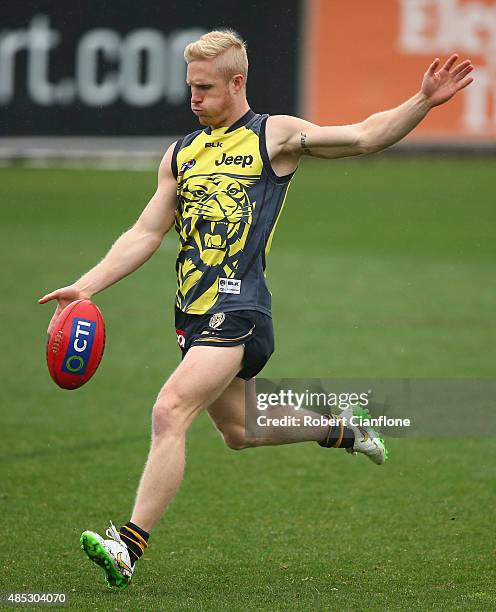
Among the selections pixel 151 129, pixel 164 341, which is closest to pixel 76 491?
pixel 164 341

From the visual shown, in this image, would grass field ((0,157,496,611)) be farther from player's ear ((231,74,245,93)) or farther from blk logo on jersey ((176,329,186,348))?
player's ear ((231,74,245,93))

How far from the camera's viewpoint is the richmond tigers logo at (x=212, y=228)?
20.7ft

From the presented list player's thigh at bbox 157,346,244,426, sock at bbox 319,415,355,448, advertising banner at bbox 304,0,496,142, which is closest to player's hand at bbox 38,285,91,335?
player's thigh at bbox 157,346,244,426

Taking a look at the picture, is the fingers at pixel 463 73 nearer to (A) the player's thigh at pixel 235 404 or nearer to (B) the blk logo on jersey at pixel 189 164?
(B) the blk logo on jersey at pixel 189 164

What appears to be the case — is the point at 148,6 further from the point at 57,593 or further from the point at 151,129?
the point at 57,593

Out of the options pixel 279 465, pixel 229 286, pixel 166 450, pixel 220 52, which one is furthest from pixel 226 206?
pixel 279 465

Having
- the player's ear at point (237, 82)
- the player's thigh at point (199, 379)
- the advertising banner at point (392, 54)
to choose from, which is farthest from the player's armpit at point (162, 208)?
the advertising banner at point (392, 54)

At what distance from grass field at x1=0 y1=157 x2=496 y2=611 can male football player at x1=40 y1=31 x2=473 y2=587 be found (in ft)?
3.03

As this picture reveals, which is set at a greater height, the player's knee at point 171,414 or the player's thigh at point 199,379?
the player's thigh at point 199,379

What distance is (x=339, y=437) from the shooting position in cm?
722

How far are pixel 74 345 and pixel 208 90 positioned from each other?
→ 4.71 ft

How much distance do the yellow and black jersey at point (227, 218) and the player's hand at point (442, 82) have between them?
33.4 inches

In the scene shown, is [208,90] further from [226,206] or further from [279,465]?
[279,465]

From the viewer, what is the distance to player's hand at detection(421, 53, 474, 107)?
6113 mm
